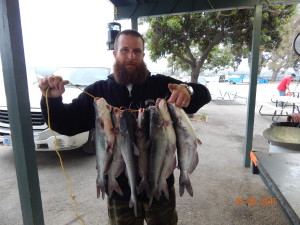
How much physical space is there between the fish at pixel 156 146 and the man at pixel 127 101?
0.32 m

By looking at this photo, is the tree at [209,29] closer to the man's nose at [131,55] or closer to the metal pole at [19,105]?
the man's nose at [131,55]

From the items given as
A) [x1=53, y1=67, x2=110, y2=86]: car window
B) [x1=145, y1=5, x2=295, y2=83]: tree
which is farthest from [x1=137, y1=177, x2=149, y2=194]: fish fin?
[x1=145, y1=5, x2=295, y2=83]: tree

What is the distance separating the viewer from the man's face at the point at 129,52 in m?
2.04

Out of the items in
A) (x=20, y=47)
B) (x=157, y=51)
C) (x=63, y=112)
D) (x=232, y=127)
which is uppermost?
(x=157, y=51)

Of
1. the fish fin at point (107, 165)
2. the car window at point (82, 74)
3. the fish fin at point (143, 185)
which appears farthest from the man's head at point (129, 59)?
the car window at point (82, 74)

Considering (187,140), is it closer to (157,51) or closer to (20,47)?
(20,47)

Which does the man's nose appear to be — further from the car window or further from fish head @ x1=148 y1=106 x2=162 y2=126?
the car window

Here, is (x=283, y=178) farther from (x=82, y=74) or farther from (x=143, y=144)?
(x=82, y=74)

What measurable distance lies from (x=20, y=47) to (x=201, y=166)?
4173 millimetres

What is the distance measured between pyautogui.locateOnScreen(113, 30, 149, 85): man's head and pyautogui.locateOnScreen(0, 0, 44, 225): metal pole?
800 mm

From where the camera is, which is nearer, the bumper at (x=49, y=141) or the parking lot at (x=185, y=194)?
the parking lot at (x=185, y=194)

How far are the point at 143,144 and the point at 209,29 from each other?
877 cm

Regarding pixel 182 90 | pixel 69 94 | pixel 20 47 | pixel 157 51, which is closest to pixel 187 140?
pixel 182 90

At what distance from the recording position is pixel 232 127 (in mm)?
8609
